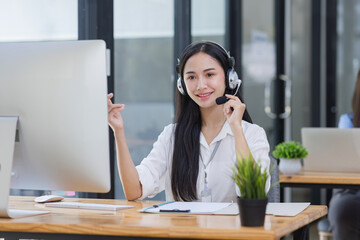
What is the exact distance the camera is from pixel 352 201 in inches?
152

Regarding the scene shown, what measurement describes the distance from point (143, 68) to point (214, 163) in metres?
1.27

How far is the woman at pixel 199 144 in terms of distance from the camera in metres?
2.55

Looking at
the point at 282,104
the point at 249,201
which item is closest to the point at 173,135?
the point at 249,201

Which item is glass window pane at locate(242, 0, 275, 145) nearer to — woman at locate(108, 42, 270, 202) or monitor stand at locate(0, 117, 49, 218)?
woman at locate(108, 42, 270, 202)

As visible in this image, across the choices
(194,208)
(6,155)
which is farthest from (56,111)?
(194,208)

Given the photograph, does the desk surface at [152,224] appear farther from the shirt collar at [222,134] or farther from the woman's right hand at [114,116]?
the shirt collar at [222,134]

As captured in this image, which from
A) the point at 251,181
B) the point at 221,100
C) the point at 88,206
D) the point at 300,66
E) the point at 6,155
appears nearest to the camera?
the point at 251,181

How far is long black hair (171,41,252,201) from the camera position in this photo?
258 cm

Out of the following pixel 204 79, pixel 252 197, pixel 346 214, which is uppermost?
pixel 204 79

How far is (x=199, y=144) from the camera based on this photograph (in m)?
2.67

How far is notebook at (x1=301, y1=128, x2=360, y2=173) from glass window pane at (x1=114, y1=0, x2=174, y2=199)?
911mm

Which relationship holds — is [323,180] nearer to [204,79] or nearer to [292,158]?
[292,158]

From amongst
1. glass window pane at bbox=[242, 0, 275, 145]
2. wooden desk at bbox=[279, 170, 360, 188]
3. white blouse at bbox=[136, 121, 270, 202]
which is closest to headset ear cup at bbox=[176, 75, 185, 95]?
white blouse at bbox=[136, 121, 270, 202]

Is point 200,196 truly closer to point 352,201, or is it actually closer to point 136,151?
point 136,151
